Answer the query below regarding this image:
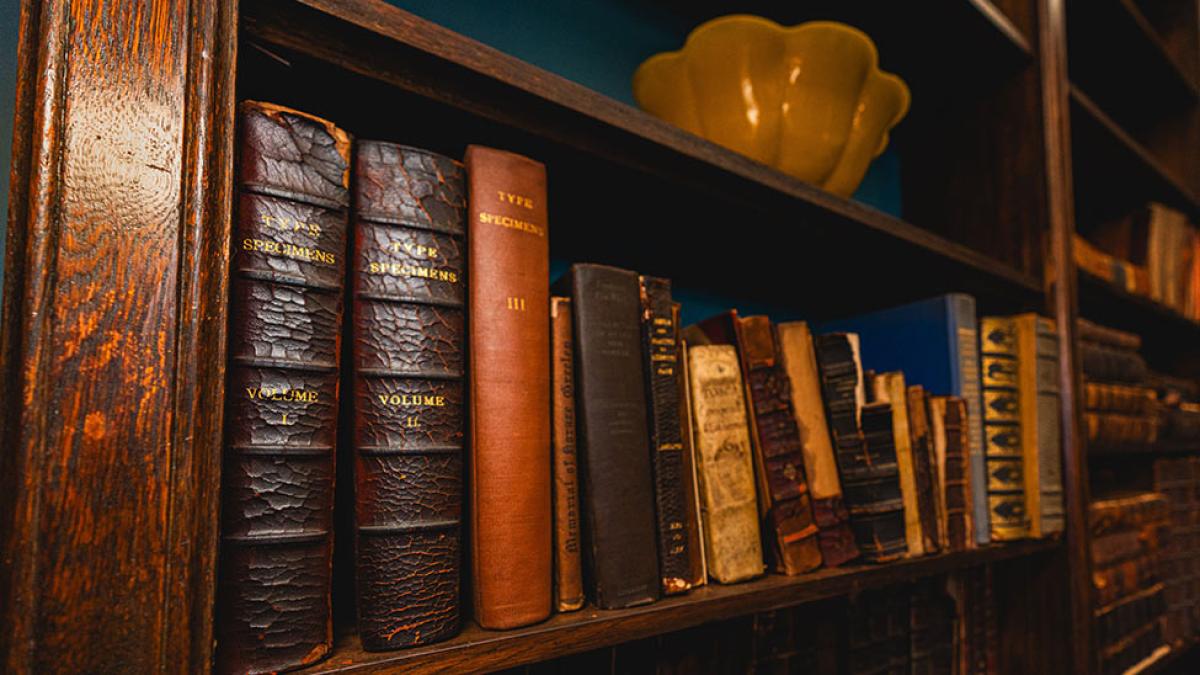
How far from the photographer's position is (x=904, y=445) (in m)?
0.75

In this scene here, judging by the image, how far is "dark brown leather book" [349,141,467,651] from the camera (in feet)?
1.37

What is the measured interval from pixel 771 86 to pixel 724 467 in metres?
0.47

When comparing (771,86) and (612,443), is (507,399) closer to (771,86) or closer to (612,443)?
(612,443)

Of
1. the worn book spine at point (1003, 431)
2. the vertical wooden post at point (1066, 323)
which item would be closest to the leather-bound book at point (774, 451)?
the worn book spine at point (1003, 431)

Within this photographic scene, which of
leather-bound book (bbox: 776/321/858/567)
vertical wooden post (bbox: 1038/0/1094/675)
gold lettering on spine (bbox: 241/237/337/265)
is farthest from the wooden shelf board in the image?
gold lettering on spine (bbox: 241/237/337/265)

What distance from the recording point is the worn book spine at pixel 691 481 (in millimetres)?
573

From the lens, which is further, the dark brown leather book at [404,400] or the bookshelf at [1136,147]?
the bookshelf at [1136,147]

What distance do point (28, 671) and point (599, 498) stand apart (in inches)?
13.2

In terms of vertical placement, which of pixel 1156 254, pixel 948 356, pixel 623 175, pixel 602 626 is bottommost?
pixel 602 626

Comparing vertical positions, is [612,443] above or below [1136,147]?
below

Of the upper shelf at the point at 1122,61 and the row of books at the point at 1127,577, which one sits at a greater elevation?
the upper shelf at the point at 1122,61

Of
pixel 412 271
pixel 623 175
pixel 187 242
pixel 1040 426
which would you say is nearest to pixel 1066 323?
pixel 1040 426

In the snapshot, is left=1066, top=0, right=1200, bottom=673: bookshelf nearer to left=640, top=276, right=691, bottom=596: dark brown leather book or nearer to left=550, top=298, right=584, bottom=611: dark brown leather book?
left=640, top=276, right=691, bottom=596: dark brown leather book

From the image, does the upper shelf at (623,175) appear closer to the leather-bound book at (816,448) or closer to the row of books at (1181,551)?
the leather-bound book at (816,448)
